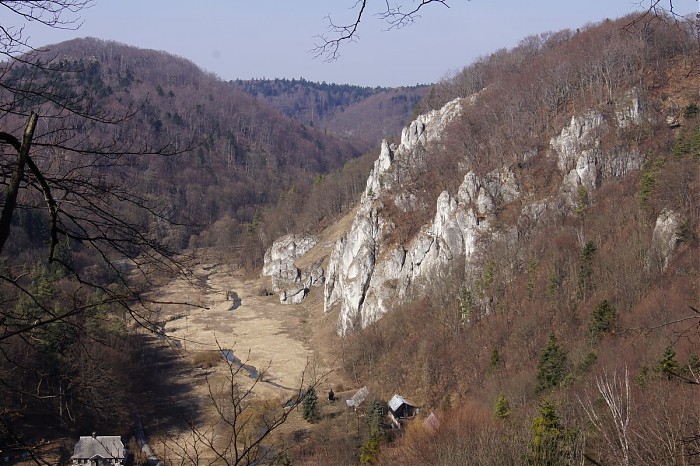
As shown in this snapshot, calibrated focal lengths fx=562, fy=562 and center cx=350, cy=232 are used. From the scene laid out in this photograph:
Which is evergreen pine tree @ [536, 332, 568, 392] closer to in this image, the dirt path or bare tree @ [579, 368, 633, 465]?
bare tree @ [579, 368, 633, 465]

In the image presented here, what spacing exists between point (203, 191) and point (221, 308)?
5235cm

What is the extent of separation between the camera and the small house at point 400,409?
25.8 meters

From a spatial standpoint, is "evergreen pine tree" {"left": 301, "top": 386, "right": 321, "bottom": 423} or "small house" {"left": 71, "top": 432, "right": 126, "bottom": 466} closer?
"small house" {"left": 71, "top": 432, "right": 126, "bottom": 466}

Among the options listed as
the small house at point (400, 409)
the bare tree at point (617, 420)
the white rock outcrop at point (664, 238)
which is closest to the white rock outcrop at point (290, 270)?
the small house at point (400, 409)

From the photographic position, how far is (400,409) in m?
26.0

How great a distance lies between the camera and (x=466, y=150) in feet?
140

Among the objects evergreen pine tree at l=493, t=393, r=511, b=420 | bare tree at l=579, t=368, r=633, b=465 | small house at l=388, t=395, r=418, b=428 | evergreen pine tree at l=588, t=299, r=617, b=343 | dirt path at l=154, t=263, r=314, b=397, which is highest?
bare tree at l=579, t=368, r=633, b=465

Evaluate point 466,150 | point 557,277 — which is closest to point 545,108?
point 466,150

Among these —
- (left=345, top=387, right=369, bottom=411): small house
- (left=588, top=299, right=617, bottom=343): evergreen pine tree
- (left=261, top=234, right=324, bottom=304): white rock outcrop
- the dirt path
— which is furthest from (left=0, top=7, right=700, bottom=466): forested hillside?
(left=261, top=234, right=324, bottom=304): white rock outcrop

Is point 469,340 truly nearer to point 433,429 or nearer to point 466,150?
point 433,429

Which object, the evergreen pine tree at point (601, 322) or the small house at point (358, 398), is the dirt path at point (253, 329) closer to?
the small house at point (358, 398)

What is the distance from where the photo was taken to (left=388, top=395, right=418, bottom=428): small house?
25778 millimetres

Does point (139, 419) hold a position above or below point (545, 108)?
below

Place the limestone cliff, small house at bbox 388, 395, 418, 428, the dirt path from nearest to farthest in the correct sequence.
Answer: small house at bbox 388, 395, 418, 428, the dirt path, the limestone cliff
